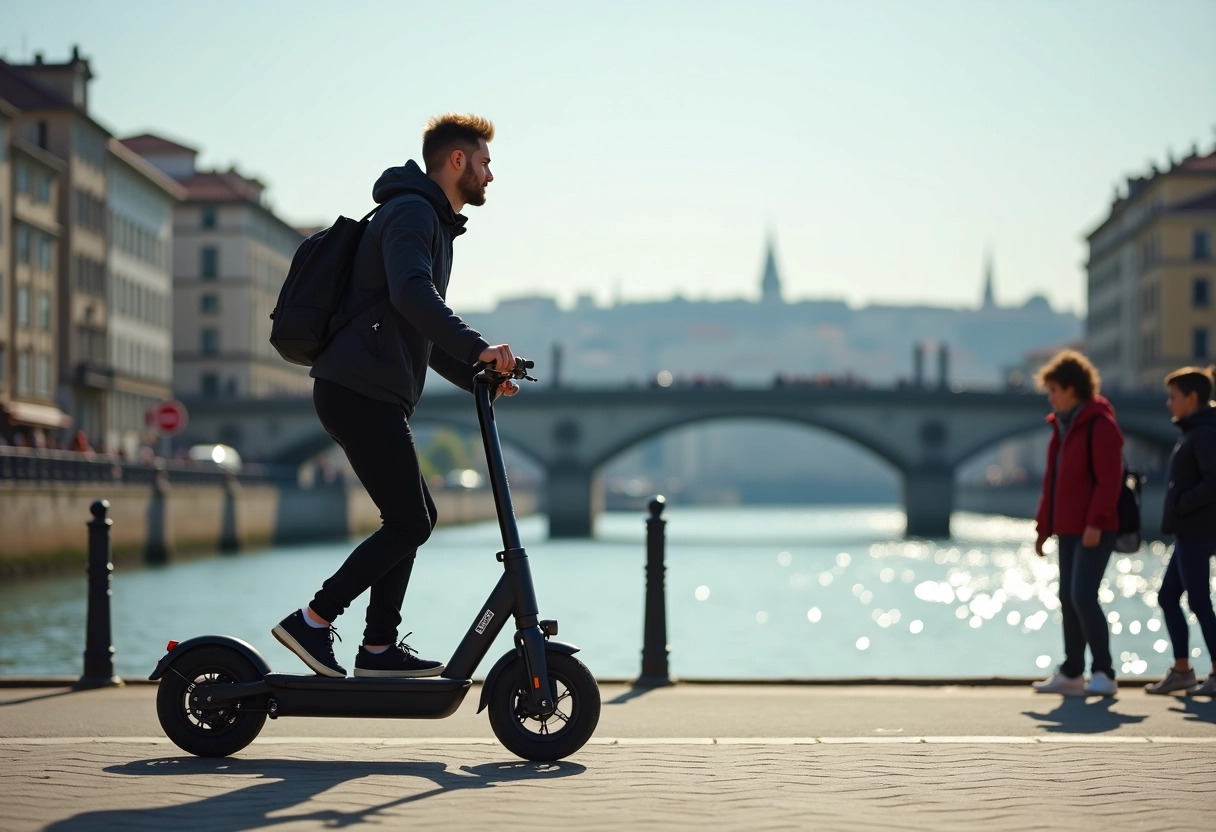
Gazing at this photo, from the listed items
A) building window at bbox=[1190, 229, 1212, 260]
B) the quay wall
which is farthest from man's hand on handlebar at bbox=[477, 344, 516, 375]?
building window at bbox=[1190, 229, 1212, 260]

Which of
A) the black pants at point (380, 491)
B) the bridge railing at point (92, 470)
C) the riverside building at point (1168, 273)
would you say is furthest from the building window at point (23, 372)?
the black pants at point (380, 491)

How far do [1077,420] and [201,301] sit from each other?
81920 millimetres

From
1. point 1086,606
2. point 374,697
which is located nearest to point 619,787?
point 374,697

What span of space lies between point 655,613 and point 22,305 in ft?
158

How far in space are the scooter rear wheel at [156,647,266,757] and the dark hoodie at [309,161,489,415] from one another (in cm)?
100

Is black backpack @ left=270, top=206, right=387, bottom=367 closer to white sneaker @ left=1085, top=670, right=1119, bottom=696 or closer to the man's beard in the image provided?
the man's beard

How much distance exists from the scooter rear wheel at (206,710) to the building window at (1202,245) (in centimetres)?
7757

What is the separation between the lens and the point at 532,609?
6285 mm

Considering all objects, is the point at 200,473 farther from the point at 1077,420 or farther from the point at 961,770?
the point at 961,770

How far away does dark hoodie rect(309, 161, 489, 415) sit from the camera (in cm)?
619

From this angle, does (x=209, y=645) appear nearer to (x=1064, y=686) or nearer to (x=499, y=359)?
(x=499, y=359)

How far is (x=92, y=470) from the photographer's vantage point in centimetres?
3784

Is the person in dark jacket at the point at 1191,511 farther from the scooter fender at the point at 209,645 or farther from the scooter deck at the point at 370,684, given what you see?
the scooter fender at the point at 209,645

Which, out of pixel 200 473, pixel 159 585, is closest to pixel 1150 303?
pixel 200 473
